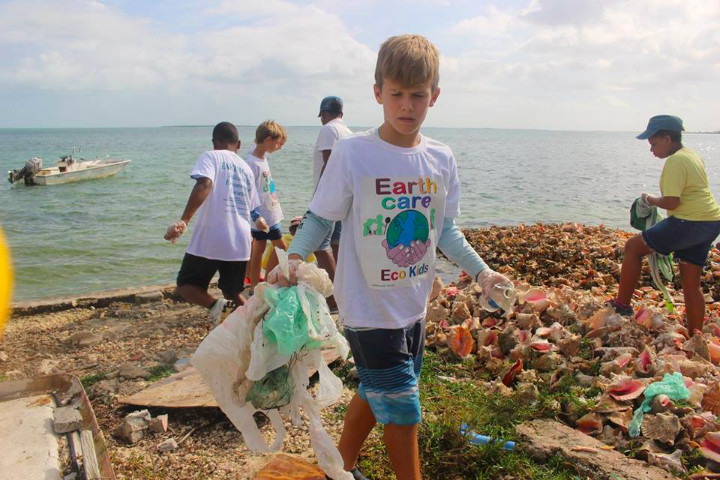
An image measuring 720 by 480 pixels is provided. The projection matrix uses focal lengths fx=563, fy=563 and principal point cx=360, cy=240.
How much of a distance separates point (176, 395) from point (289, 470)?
3.73 feet

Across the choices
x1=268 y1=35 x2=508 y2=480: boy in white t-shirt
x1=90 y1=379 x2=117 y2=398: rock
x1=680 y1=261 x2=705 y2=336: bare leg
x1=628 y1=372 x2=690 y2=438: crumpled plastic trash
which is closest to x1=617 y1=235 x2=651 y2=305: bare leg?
x1=680 y1=261 x2=705 y2=336: bare leg

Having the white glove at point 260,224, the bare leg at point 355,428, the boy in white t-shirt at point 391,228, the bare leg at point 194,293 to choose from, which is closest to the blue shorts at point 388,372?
the boy in white t-shirt at point 391,228

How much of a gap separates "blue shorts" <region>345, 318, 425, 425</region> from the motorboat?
24354 mm

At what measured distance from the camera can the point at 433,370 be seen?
4027 millimetres

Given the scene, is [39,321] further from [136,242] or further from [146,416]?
[136,242]

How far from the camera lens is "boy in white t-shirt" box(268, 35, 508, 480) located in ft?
7.17

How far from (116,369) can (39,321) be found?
2.59 m

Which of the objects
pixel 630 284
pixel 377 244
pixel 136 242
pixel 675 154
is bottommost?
pixel 136 242

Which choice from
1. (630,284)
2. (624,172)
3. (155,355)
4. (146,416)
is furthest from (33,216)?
(624,172)

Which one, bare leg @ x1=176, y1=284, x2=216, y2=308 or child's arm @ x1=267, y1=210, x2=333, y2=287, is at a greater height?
child's arm @ x1=267, y1=210, x2=333, y2=287

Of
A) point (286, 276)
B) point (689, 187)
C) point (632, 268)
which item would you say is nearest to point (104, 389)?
point (286, 276)

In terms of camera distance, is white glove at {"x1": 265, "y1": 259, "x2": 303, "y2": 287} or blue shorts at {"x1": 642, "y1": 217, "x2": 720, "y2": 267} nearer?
white glove at {"x1": 265, "y1": 259, "x2": 303, "y2": 287}

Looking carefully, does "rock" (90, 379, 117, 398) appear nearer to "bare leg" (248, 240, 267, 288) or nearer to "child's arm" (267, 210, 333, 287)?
"child's arm" (267, 210, 333, 287)

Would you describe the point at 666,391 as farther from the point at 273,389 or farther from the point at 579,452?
the point at 273,389
